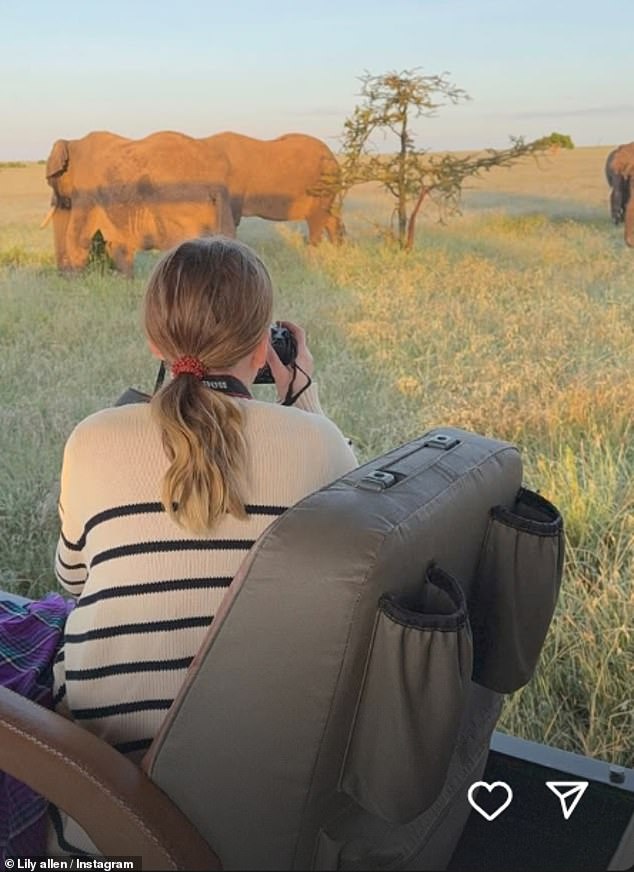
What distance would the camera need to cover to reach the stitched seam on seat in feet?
3.43

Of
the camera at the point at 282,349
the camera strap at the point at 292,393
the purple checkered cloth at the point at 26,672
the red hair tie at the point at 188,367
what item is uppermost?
the red hair tie at the point at 188,367

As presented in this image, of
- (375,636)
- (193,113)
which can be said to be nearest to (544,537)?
(375,636)

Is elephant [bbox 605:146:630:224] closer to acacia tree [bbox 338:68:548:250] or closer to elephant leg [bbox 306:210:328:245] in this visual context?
acacia tree [bbox 338:68:548:250]


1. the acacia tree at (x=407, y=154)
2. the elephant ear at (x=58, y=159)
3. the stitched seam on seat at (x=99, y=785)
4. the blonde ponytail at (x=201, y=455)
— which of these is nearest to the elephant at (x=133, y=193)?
the elephant ear at (x=58, y=159)

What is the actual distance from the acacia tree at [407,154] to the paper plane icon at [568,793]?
123 centimetres

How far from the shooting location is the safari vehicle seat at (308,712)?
40.2 inches

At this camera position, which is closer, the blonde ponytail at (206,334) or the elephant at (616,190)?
the blonde ponytail at (206,334)

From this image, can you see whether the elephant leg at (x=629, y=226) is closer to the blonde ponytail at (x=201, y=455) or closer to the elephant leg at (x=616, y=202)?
the elephant leg at (x=616, y=202)

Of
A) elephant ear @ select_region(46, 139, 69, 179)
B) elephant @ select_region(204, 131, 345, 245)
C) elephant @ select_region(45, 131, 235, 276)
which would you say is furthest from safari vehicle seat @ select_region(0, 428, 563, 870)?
elephant ear @ select_region(46, 139, 69, 179)

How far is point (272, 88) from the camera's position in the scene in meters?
2.46

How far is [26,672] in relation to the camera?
150 centimetres

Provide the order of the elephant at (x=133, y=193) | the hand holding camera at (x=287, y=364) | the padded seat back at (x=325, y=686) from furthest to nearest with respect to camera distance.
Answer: the elephant at (x=133, y=193) < the hand holding camera at (x=287, y=364) < the padded seat back at (x=325, y=686)

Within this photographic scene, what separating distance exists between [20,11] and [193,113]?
0.59 metres

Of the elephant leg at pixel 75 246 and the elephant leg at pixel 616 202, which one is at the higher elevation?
the elephant leg at pixel 616 202
